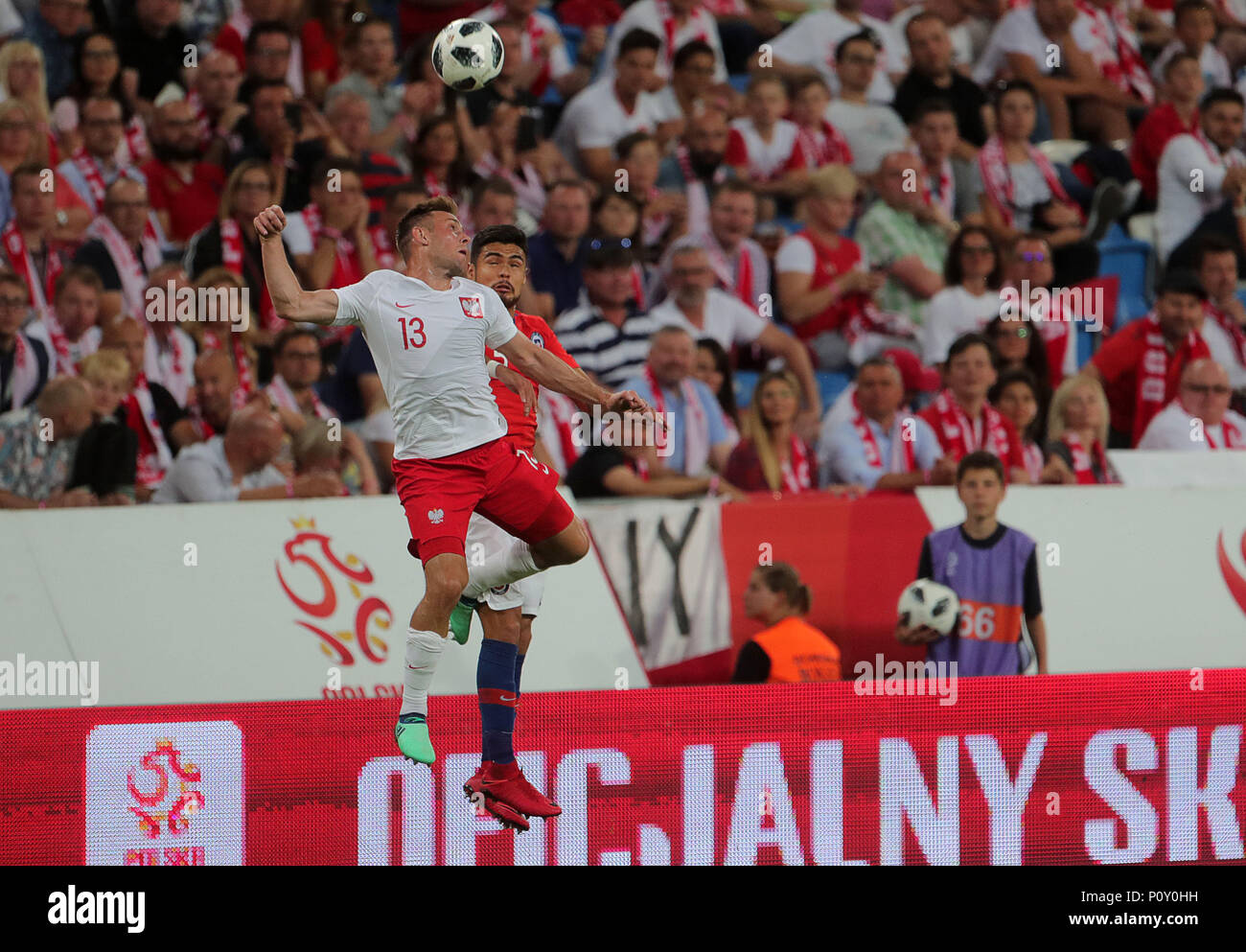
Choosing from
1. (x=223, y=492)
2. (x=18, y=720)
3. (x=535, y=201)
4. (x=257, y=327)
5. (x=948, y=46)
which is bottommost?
(x=18, y=720)

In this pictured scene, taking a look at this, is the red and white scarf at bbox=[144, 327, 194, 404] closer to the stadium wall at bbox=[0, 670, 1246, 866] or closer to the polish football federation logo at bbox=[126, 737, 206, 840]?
the stadium wall at bbox=[0, 670, 1246, 866]

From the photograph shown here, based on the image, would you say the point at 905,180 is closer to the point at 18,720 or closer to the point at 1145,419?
the point at 1145,419

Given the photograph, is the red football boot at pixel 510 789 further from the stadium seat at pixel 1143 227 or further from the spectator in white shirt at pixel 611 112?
the stadium seat at pixel 1143 227

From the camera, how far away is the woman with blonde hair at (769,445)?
10203mm

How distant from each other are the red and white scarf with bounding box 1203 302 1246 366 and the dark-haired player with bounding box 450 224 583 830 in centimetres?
556

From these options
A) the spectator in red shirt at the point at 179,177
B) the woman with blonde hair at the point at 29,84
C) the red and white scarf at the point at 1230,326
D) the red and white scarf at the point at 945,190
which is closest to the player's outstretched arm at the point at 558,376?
the spectator in red shirt at the point at 179,177

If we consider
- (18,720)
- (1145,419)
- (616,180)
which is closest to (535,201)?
(616,180)

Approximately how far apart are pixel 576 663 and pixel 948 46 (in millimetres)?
5531

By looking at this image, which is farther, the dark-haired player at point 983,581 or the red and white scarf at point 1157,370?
the red and white scarf at point 1157,370

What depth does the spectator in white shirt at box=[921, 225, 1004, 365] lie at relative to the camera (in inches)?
440

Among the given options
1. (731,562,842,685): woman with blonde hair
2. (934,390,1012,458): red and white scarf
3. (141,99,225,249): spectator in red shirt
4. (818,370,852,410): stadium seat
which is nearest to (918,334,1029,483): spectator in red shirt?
(934,390,1012,458): red and white scarf

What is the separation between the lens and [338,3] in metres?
12.1

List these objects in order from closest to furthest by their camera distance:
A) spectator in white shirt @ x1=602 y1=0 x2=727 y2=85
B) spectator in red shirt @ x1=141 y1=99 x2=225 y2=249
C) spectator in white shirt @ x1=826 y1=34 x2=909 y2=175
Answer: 1. spectator in red shirt @ x1=141 y1=99 x2=225 y2=249
2. spectator in white shirt @ x1=826 y1=34 x2=909 y2=175
3. spectator in white shirt @ x1=602 y1=0 x2=727 y2=85

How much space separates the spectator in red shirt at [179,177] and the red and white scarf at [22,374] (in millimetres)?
1428
